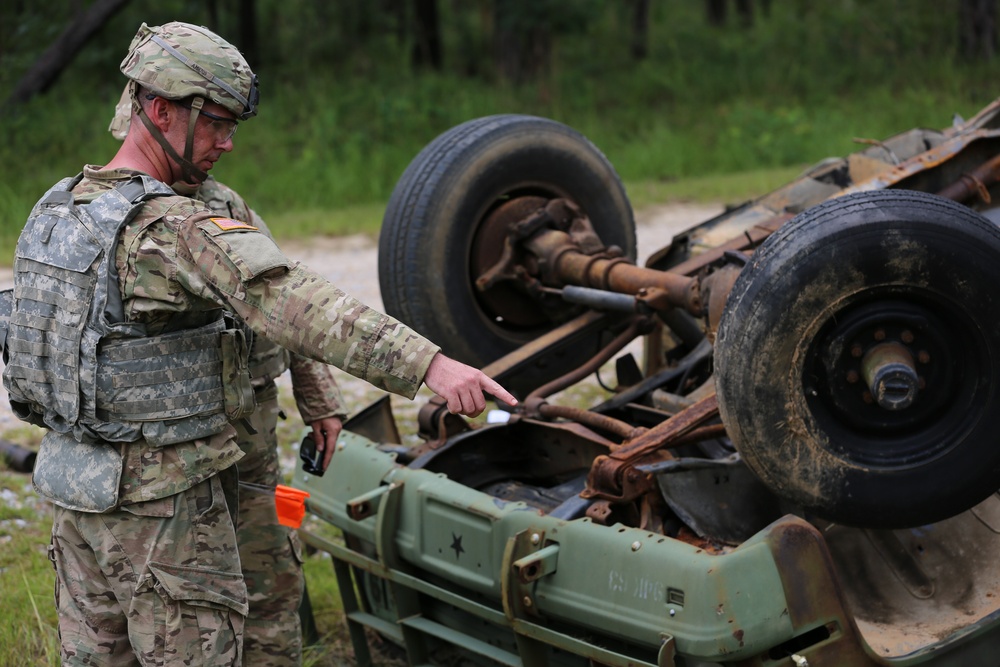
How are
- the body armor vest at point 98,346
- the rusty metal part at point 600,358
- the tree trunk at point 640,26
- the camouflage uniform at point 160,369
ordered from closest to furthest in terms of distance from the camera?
the camouflage uniform at point 160,369 → the body armor vest at point 98,346 → the rusty metal part at point 600,358 → the tree trunk at point 640,26

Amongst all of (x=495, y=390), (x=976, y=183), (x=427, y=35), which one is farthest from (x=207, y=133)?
(x=427, y=35)

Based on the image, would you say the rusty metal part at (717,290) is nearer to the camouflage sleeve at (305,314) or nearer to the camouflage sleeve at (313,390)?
the camouflage sleeve at (313,390)

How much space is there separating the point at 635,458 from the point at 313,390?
1.00 m

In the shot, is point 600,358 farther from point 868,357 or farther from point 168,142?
point 168,142

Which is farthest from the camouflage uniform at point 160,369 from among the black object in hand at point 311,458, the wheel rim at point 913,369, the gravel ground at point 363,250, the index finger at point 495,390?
the gravel ground at point 363,250

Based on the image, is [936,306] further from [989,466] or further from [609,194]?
[609,194]

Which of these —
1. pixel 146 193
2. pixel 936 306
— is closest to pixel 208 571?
pixel 146 193

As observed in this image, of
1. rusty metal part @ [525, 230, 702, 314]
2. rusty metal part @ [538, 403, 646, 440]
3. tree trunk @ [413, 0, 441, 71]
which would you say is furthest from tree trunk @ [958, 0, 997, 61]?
rusty metal part @ [538, 403, 646, 440]

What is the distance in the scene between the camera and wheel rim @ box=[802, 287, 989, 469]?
3.34 meters

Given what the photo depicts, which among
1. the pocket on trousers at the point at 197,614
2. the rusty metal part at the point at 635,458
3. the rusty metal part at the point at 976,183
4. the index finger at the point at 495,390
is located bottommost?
the pocket on trousers at the point at 197,614

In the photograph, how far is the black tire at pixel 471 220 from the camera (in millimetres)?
4707

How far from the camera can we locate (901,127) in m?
12.9

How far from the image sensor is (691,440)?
152 inches

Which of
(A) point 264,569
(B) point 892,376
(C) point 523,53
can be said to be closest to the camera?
(B) point 892,376
